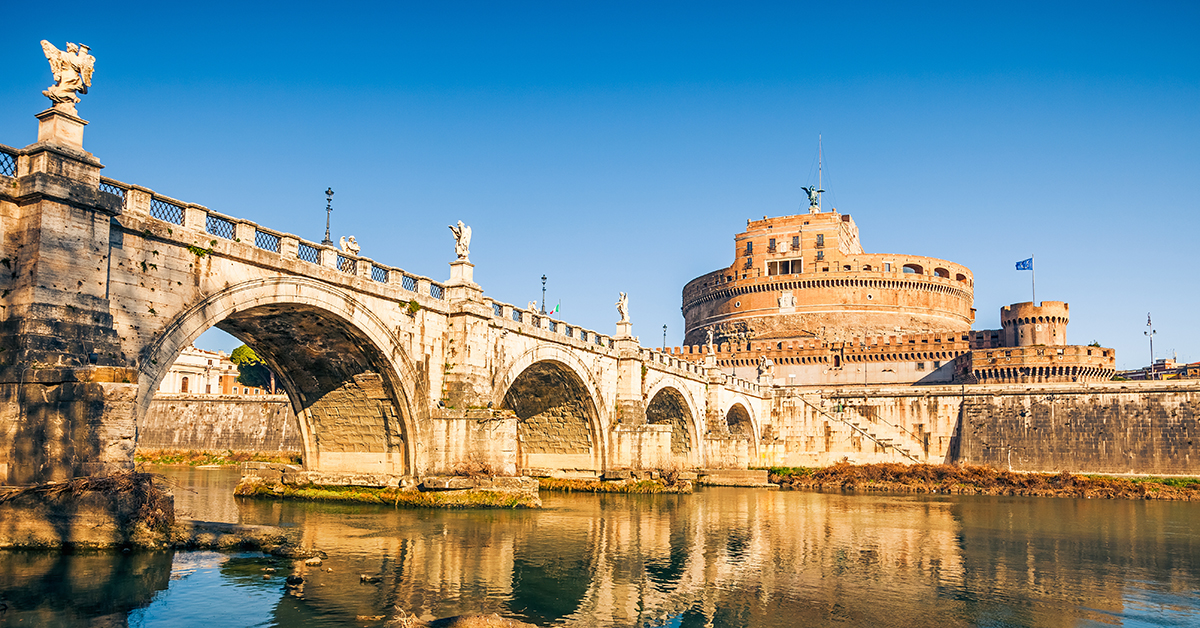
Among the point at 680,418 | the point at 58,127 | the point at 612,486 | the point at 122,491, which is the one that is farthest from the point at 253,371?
the point at 122,491

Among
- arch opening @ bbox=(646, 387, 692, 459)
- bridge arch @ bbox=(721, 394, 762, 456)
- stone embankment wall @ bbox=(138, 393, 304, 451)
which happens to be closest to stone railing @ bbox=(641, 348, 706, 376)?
arch opening @ bbox=(646, 387, 692, 459)

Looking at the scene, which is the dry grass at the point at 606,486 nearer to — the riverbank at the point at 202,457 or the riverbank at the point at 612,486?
the riverbank at the point at 612,486

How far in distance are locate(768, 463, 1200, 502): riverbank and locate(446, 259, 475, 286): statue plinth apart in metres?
28.3

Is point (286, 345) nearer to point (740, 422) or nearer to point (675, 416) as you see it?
point (675, 416)

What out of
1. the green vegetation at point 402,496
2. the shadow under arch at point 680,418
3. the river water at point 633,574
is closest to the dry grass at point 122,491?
the river water at point 633,574

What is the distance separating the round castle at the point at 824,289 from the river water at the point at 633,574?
57.4 meters

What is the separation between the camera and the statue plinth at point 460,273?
2997cm

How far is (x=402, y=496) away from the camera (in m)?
27.6

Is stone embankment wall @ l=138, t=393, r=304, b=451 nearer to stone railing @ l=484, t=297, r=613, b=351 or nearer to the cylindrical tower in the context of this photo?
stone railing @ l=484, t=297, r=613, b=351

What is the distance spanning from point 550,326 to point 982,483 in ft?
91.7

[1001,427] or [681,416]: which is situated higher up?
[681,416]

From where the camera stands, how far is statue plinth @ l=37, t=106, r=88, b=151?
16.2 metres

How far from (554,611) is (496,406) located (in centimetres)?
1767

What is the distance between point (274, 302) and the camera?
21844 millimetres
